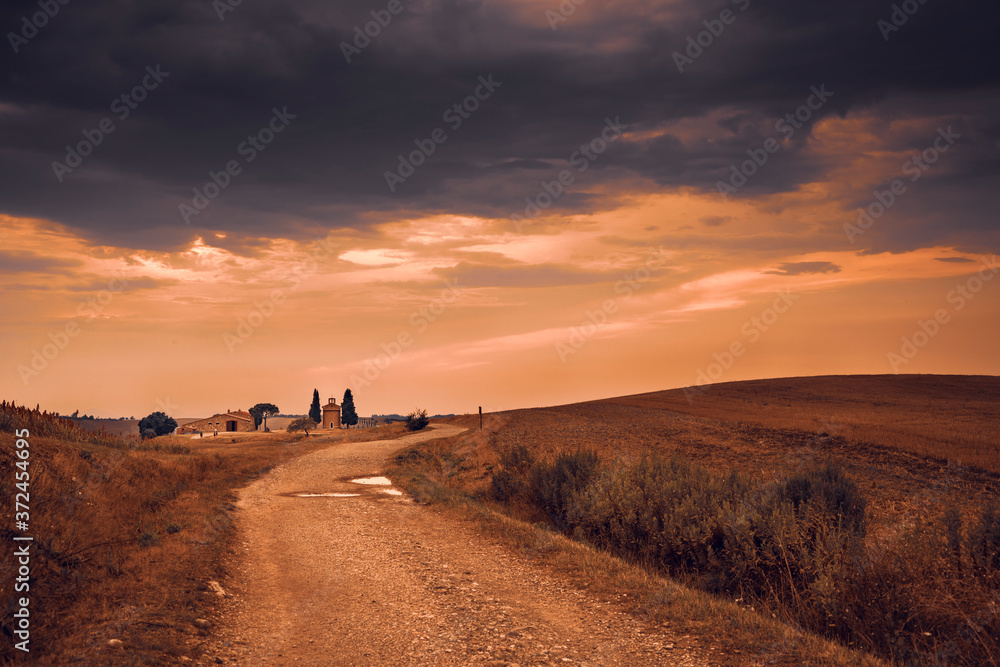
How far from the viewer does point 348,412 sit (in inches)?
4636

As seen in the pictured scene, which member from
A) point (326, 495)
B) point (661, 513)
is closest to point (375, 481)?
point (326, 495)

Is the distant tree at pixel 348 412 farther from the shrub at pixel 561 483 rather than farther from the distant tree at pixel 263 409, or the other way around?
the shrub at pixel 561 483

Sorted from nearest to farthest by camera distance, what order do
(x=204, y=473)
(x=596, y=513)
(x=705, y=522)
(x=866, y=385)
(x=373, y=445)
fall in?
1. (x=705, y=522)
2. (x=596, y=513)
3. (x=204, y=473)
4. (x=373, y=445)
5. (x=866, y=385)

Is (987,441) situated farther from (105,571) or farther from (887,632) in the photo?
(105,571)

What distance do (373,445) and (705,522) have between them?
30.9 metres

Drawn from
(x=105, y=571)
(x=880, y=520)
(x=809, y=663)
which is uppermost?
(x=105, y=571)

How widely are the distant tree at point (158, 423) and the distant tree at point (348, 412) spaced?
3045 cm

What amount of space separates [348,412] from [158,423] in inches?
1317

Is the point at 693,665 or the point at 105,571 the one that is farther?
the point at 105,571

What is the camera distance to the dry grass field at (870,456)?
7.55 meters

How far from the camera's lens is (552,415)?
2178 inches

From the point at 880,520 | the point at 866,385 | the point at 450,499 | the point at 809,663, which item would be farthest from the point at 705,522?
the point at 866,385

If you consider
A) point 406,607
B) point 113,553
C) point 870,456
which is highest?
point 113,553

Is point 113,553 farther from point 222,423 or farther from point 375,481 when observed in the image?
point 222,423
